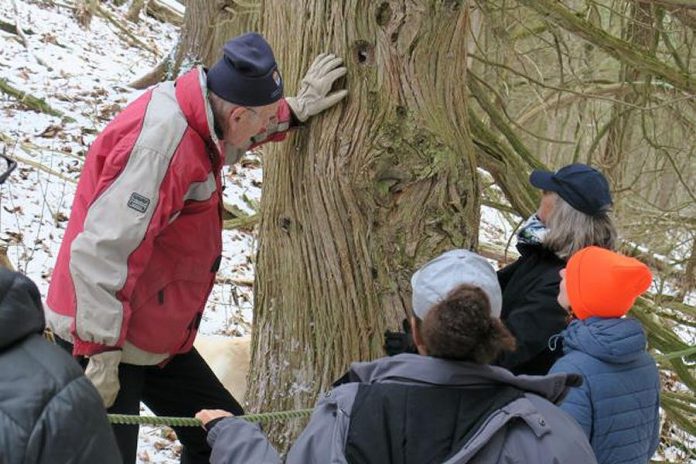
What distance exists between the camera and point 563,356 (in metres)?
2.65

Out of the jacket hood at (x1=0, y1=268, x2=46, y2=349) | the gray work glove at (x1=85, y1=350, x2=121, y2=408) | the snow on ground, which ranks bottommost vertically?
the snow on ground

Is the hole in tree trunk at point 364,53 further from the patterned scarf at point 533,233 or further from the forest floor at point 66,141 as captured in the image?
the forest floor at point 66,141

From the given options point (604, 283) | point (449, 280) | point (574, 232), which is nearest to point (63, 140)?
point (574, 232)

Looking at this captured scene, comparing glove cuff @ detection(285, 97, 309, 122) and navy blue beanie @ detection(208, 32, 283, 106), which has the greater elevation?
navy blue beanie @ detection(208, 32, 283, 106)

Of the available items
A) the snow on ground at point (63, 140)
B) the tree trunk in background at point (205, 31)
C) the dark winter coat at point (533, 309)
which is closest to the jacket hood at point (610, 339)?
the dark winter coat at point (533, 309)

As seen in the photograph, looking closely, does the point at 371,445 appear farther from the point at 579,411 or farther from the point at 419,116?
the point at 419,116

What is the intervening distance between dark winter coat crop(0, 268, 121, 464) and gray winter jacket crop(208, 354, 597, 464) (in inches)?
25.5

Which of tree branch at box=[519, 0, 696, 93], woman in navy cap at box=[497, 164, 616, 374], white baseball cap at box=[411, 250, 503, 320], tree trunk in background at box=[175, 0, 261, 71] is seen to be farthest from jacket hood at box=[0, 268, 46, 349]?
tree trunk in background at box=[175, 0, 261, 71]

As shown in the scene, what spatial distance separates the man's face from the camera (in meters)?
2.77

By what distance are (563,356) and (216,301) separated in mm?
3509

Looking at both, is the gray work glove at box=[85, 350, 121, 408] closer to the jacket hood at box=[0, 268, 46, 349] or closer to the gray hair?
the jacket hood at box=[0, 268, 46, 349]

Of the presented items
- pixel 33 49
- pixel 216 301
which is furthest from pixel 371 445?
pixel 33 49

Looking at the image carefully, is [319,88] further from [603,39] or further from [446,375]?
[603,39]

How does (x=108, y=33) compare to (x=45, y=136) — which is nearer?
(x=45, y=136)
